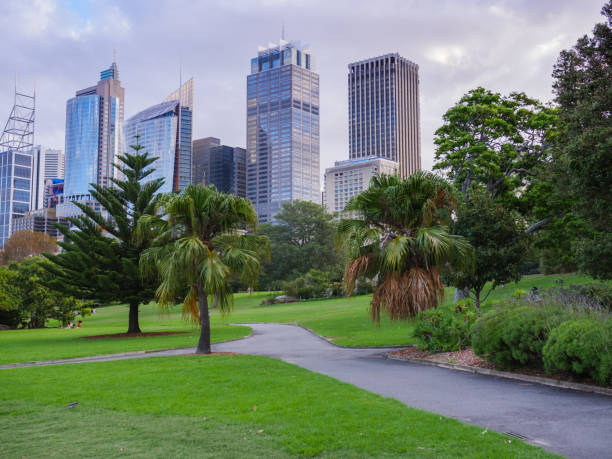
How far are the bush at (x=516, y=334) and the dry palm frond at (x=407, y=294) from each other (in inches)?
117

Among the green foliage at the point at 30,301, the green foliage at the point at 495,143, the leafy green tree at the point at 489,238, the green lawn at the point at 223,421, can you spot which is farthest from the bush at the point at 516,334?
the green foliage at the point at 30,301

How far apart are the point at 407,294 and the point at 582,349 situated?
6284 mm

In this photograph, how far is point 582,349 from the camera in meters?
8.63

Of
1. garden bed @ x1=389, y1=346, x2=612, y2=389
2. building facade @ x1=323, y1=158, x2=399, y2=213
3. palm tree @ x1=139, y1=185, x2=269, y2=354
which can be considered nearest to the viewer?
garden bed @ x1=389, y1=346, x2=612, y2=389

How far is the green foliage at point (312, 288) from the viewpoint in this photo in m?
59.1

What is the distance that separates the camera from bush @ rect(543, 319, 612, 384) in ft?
27.5

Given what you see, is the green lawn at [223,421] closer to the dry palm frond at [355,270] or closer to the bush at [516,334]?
the bush at [516,334]

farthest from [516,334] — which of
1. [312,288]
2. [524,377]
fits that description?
[312,288]

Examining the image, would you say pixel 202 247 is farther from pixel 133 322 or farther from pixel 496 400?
pixel 133 322

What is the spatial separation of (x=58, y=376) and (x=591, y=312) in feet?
36.3

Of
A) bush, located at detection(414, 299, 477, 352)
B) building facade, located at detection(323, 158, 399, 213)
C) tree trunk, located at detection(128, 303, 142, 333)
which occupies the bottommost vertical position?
tree trunk, located at detection(128, 303, 142, 333)

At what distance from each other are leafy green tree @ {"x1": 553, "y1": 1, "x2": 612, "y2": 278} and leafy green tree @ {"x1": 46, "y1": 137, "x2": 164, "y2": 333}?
18.6 meters

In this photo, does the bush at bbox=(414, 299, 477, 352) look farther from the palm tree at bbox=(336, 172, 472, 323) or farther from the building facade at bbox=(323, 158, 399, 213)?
the building facade at bbox=(323, 158, 399, 213)

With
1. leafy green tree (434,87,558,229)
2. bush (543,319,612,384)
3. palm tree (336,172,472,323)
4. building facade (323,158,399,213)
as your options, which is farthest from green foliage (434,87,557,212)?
building facade (323,158,399,213)
